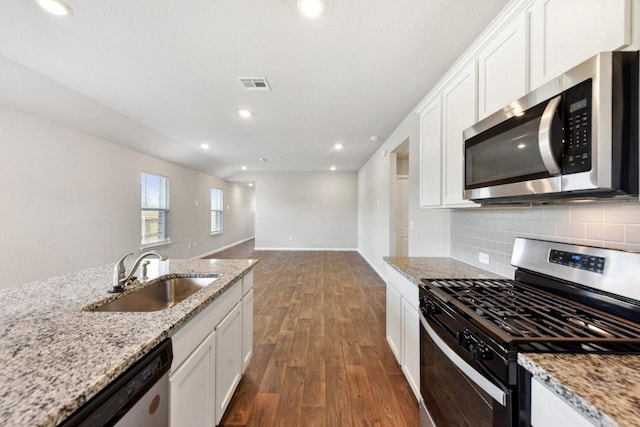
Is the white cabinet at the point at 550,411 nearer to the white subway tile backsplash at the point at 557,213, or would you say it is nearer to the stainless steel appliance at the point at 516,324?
the stainless steel appliance at the point at 516,324

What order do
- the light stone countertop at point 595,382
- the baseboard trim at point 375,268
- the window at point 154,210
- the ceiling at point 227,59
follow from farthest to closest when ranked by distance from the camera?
1. the window at point 154,210
2. the baseboard trim at point 375,268
3. the ceiling at point 227,59
4. the light stone countertop at point 595,382

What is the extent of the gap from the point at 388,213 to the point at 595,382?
3.87m

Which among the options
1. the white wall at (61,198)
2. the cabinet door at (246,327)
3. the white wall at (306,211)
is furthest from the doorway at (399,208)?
the white wall at (61,198)

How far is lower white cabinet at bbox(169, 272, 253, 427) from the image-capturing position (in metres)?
1.02

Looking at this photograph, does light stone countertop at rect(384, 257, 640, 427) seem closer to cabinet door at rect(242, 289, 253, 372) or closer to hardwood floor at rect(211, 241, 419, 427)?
hardwood floor at rect(211, 241, 419, 427)

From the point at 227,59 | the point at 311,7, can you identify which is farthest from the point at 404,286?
the point at 227,59

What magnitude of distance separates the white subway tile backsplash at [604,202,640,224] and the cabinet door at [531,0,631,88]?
0.61m

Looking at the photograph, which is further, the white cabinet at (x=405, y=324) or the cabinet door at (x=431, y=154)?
the cabinet door at (x=431, y=154)

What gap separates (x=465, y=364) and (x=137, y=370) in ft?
3.79

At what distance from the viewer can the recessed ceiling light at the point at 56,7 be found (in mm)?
1460

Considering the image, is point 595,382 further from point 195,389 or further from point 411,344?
point 195,389

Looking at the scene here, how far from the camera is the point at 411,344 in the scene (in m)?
1.71

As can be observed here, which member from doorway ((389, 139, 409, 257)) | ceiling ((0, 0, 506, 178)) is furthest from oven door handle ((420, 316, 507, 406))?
doorway ((389, 139, 409, 257))

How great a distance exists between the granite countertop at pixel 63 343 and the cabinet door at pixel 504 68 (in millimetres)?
1869
